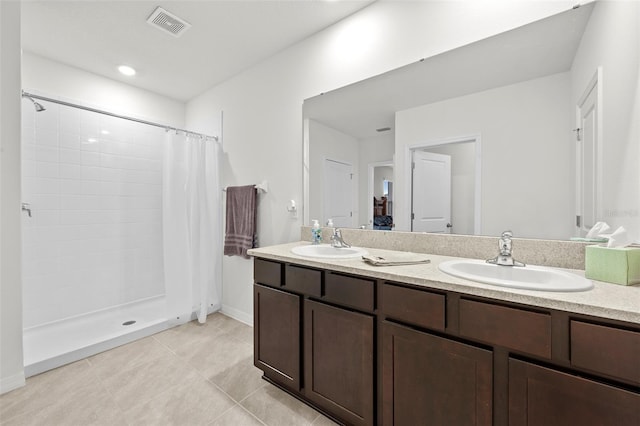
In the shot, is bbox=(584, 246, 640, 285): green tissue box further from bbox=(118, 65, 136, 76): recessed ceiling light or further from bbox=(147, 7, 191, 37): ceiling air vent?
bbox=(118, 65, 136, 76): recessed ceiling light

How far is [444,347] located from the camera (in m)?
1.02

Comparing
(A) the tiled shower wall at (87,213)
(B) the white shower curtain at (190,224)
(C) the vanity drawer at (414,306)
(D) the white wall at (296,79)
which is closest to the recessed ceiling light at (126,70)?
(A) the tiled shower wall at (87,213)

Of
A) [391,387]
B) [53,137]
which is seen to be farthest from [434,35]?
[53,137]

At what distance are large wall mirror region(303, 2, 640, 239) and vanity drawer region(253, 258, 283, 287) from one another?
670 millimetres

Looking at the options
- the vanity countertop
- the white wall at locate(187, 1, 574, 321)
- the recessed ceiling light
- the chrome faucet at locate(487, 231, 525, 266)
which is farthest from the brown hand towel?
the chrome faucet at locate(487, 231, 525, 266)

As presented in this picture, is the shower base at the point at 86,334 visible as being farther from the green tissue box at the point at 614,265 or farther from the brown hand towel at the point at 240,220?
the green tissue box at the point at 614,265

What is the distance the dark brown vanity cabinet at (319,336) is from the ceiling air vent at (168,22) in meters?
1.87

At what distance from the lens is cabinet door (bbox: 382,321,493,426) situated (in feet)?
3.13

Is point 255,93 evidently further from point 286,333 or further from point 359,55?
point 286,333

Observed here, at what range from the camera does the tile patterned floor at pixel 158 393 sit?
4.67 ft

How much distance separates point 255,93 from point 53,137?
194 centimetres

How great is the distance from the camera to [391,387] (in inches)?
45.8

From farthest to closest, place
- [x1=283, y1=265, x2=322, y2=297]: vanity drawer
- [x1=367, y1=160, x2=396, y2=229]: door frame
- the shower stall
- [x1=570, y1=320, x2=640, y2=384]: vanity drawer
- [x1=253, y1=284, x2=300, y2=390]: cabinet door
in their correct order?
the shower stall, [x1=367, y1=160, x2=396, y2=229]: door frame, [x1=253, y1=284, x2=300, y2=390]: cabinet door, [x1=283, y1=265, x2=322, y2=297]: vanity drawer, [x1=570, y1=320, x2=640, y2=384]: vanity drawer

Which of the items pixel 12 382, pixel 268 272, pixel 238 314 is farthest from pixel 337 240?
pixel 12 382
